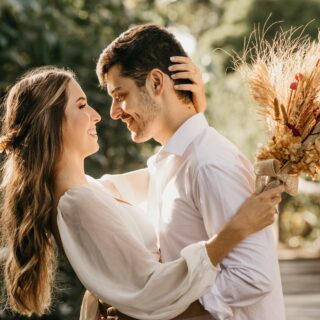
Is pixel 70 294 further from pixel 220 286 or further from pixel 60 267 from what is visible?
pixel 220 286

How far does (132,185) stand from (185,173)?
63cm

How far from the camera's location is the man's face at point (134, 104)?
2881 mm

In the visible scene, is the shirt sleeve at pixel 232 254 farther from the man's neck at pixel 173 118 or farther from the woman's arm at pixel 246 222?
the man's neck at pixel 173 118

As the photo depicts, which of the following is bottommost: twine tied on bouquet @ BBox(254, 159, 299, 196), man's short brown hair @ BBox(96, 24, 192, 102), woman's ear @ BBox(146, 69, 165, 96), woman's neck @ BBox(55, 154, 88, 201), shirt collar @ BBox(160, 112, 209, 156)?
twine tied on bouquet @ BBox(254, 159, 299, 196)

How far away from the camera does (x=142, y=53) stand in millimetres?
2881

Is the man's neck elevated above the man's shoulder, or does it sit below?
above

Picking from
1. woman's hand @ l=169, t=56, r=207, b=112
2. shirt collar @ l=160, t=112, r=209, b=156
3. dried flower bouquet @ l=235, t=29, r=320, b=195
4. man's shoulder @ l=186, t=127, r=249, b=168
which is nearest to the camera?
dried flower bouquet @ l=235, t=29, r=320, b=195

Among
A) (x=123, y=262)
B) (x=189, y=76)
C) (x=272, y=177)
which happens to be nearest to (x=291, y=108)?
(x=272, y=177)

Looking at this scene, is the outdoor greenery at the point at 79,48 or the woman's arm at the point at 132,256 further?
the outdoor greenery at the point at 79,48

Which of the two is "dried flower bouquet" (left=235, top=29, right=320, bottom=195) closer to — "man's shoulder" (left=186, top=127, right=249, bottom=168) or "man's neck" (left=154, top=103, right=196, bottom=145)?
"man's shoulder" (left=186, top=127, right=249, bottom=168)

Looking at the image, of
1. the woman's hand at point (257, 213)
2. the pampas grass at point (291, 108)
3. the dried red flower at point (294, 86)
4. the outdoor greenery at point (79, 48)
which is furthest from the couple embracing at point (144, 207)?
the outdoor greenery at point (79, 48)

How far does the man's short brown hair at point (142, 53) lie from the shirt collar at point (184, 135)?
0.39 feet

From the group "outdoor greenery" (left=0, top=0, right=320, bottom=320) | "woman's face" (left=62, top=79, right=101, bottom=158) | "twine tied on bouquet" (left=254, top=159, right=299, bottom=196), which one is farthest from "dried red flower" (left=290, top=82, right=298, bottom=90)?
"outdoor greenery" (left=0, top=0, right=320, bottom=320)

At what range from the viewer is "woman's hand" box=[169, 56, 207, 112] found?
2.87m
